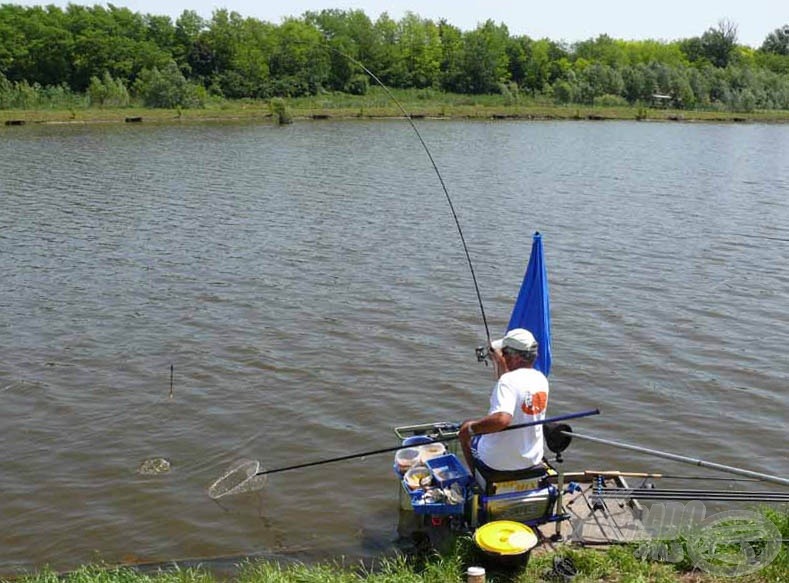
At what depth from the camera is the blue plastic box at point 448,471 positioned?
717 centimetres

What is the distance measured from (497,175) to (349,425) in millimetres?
24856

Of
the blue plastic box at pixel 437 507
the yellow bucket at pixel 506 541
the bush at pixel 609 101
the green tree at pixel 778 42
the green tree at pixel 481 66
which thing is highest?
the green tree at pixel 778 42

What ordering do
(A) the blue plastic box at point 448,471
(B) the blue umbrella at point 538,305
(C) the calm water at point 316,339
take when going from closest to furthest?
1. (A) the blue plastic box at point 448,471
2. (B) the blue umbrella at point 538,305
3. (C) the calm water at point 316,339

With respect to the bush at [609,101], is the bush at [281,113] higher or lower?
lower

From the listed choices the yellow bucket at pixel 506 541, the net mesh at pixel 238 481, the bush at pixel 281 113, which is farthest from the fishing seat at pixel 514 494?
the bush at pixel 281 113

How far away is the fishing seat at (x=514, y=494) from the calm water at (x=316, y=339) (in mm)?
1578

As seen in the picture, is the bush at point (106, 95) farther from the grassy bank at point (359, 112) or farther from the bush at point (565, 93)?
the bush at point (565, 93)

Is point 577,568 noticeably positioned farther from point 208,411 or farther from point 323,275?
point 323,275

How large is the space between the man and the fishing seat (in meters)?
0.06

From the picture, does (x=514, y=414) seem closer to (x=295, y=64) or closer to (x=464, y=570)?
(x=464, y=570)

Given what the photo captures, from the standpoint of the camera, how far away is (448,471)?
7.39m

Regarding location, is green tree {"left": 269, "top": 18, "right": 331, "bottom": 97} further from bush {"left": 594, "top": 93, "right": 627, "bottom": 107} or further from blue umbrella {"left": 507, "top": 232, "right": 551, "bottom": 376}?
blue umbrella {"left": 507, "top": 232, "right": 551, "bottom": 376}

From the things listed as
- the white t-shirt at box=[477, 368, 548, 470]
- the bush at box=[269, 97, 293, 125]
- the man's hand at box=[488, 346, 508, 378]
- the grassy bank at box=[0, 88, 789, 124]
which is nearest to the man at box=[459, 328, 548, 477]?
the white t-shirt at box=[477, 368, 548, 470]

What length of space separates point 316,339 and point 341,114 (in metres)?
60.8
